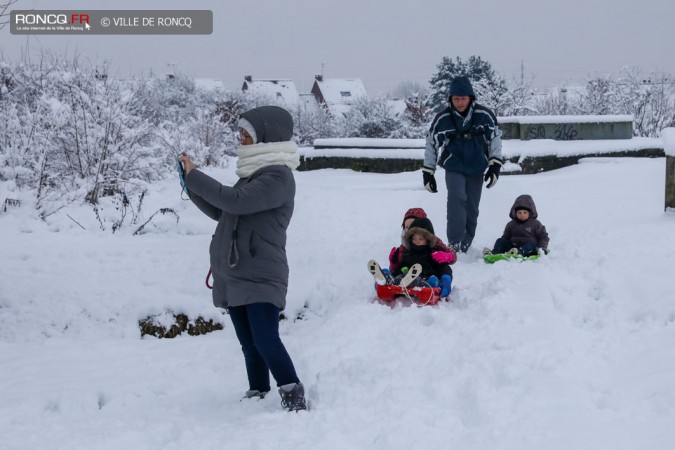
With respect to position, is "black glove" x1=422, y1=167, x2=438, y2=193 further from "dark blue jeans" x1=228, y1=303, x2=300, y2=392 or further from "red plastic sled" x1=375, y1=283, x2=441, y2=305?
"dark blue jeans" x1=228, y1=303, x2=300, y2=392

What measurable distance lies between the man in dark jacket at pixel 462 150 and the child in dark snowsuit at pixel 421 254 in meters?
1.12

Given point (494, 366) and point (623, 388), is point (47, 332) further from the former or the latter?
point (623, 388)

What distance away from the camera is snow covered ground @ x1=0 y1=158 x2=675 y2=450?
3582 mm

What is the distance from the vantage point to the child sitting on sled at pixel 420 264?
6.00 m

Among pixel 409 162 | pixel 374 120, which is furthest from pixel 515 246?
pixel 374 120

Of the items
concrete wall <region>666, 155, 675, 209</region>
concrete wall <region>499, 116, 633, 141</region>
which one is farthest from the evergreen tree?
concrete wall <region>666, 155, 675, 209</region>

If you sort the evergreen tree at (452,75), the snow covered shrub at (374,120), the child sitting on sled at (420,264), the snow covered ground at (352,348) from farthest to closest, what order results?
the evergreen tree at (452,75) → the snow covered shrub at (374,120) → the child sitting on sled at (420,264) → the snow covered ground at (352,348)

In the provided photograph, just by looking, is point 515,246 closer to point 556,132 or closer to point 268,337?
point 268,337

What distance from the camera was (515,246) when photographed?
7324mm

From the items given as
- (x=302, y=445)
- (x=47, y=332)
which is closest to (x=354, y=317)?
(x=302, y=445)

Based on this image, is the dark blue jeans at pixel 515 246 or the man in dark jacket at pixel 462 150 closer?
the dark blue jeans at pixel 515 246

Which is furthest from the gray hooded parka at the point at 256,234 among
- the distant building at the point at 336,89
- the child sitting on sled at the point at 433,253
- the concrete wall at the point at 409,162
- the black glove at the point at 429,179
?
the distant building at the point at 336,89

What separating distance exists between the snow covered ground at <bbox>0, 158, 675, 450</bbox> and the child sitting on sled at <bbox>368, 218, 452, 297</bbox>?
0.66 feet

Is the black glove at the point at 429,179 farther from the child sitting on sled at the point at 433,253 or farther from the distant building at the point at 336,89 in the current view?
the distant building at the point at 336,89
